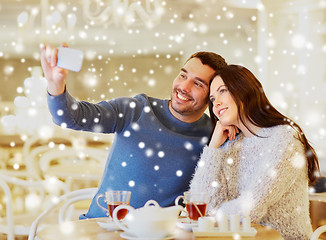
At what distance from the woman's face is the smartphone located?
50 centimetres

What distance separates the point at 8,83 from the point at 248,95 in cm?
496

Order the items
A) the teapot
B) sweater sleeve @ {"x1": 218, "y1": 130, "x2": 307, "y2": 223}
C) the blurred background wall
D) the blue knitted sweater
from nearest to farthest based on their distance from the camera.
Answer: the teapot
sweater sleeve @ {"x1": 218, "y1": 130, "x2": 307, "y2": 223}
the blue knitted sweater
the blurred background wall

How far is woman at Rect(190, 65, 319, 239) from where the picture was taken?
1.26 metres

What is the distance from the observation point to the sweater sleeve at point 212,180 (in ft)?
4.44

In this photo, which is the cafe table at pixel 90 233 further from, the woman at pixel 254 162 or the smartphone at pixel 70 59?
the smartphone at pixel 70 59

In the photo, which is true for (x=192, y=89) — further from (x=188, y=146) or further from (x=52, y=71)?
(x=52, y=71)

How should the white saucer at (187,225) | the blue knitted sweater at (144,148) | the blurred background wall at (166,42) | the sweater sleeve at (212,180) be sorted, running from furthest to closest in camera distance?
the blurred background wall at (166,42) < the blue knitted sweater at (144,148) < the sweater sleeve at (212,180) < the white saucer at (187,225)

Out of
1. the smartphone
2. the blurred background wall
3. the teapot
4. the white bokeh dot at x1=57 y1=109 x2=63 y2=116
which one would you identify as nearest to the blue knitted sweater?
the white bokeh dot at x1=57 y1=109 x2=63 y2=116

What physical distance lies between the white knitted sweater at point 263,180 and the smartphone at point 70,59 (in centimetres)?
51

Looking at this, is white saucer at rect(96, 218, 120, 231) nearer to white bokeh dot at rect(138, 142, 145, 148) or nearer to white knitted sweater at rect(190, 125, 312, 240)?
white knitted sweater at rect(190, 125, 312, 240)

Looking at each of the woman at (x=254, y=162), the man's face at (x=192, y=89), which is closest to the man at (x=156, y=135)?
the man's face at (x=192, y=89)

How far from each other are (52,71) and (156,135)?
44 cm

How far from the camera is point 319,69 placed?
10.7ft

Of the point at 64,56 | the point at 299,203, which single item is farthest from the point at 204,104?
the point at 64,56
